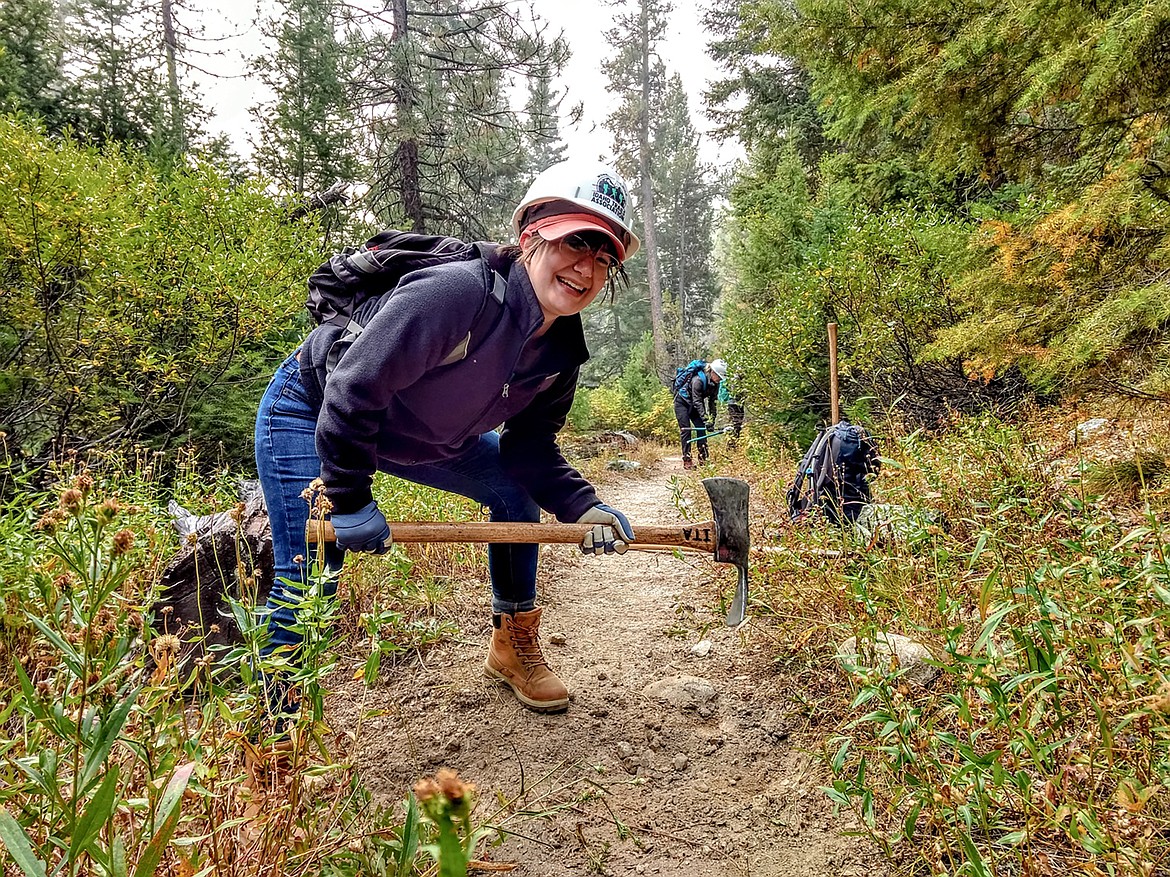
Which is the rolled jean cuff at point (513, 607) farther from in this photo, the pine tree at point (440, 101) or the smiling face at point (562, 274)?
the pine tree at point (440, 101)

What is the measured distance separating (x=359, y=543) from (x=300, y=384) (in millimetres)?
675

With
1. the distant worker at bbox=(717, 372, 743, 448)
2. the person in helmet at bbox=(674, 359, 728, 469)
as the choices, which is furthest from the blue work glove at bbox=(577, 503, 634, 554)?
the person in helmet at bbox=(674, 359, 728, 469)

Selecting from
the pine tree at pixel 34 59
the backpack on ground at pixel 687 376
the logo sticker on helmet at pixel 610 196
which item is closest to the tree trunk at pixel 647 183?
the backpack on ground at pixel 687 376

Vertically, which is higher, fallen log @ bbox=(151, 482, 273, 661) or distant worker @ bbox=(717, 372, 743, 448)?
distant worker @ bbox=(717, 372, 743, 448)

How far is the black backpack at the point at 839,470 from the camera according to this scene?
4.32 meters

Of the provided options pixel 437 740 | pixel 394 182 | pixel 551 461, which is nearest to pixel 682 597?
pixel 551 461

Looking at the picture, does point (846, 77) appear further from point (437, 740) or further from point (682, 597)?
point (437, 740)

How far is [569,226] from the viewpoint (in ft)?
6.78

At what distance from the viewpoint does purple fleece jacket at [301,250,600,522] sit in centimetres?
186

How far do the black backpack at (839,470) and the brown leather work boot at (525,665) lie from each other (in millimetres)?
2323

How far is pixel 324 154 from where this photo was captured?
11.9 meters

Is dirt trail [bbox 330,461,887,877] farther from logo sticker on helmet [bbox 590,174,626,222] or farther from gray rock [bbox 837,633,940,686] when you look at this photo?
logo sticker on helmet [bbox 590,174,626,222]

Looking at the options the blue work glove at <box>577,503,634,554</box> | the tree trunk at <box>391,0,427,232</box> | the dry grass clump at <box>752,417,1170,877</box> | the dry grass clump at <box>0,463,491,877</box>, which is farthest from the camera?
the tree trunk at <box>391,0,427,232</box>

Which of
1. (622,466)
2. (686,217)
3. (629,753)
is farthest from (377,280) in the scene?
(686,217)
